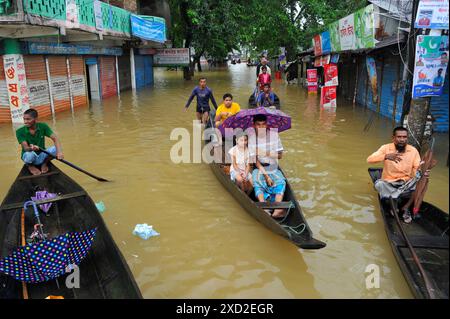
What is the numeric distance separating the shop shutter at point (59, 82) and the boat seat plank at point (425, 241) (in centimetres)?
1368

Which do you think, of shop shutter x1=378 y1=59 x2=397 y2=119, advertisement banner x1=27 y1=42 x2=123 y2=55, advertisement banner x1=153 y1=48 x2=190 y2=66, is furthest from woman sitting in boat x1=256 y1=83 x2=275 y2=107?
advertisement banner x1=153 y1=48 x2=190 y2=66

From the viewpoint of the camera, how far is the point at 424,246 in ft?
15.5

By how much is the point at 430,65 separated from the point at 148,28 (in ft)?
53.8

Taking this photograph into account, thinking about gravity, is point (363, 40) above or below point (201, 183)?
above

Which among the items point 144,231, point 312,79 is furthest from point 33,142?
point 312,79

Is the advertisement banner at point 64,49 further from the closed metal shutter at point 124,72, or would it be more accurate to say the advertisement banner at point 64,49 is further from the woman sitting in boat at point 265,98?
the woman sitting in boat at point 265,98

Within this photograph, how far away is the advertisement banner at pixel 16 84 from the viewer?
39.5ft

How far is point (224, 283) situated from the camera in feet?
15.0

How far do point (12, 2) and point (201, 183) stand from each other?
7.01 metres

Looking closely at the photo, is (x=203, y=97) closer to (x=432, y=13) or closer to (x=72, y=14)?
(x=72, y=14)

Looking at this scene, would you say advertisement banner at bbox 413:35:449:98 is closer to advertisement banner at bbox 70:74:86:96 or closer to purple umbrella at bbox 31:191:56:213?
purple umbrella at bbox 31:191:56:213

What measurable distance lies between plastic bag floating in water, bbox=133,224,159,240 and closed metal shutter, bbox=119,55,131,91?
18.2 m
